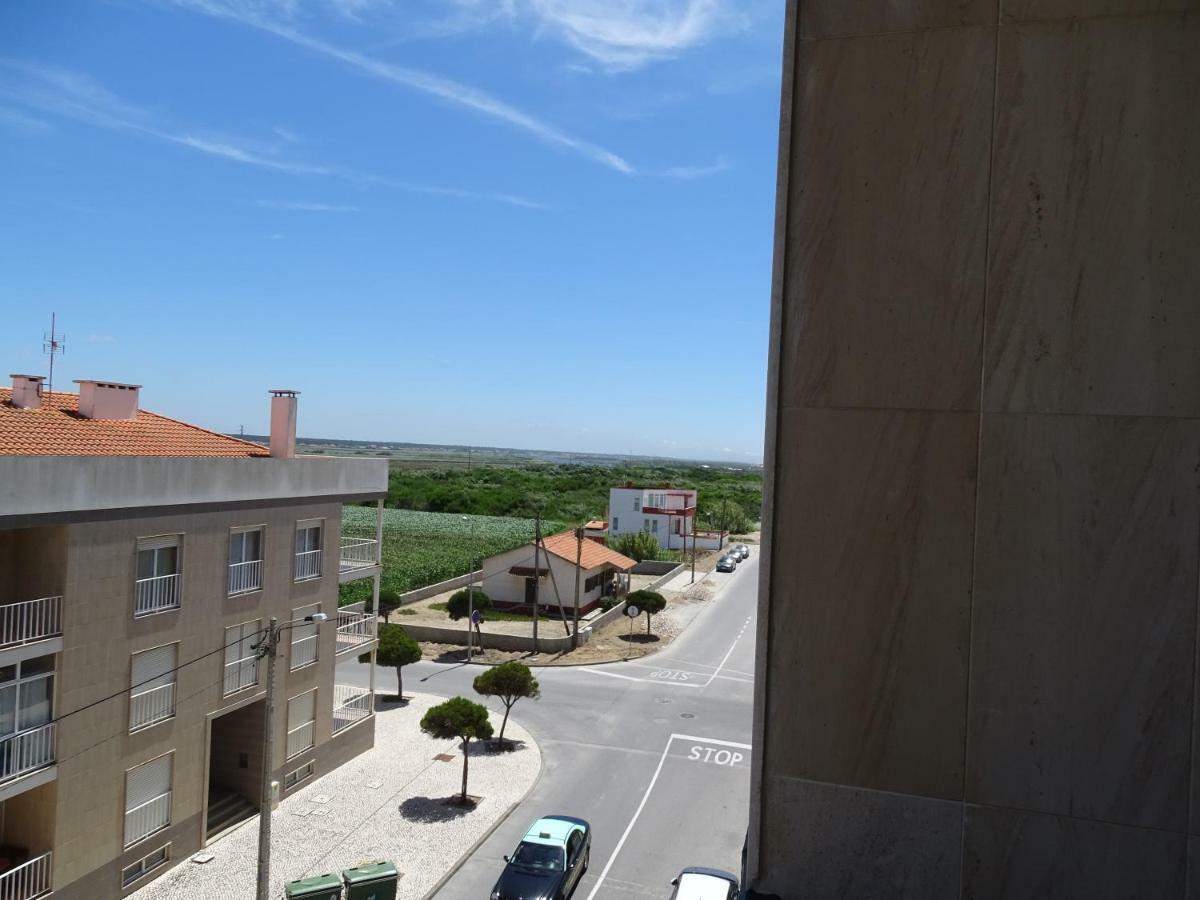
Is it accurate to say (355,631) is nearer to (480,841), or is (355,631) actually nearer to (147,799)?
(480,841)

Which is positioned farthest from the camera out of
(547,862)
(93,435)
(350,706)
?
(350,706)

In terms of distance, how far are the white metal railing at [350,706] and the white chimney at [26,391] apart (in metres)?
8.54

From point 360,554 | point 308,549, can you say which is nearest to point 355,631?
point 360,554

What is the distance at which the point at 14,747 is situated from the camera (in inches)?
422

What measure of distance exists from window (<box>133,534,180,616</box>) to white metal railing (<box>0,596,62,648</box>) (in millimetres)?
1250

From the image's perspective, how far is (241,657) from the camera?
14.9 m

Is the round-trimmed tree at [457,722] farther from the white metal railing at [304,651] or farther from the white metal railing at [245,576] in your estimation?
the white metal railing at [245,576]

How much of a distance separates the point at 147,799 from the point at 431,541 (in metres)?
47.0

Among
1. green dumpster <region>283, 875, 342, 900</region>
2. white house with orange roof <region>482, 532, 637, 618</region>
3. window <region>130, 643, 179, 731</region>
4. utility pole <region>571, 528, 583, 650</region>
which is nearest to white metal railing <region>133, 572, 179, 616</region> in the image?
window <region>130, 643, 179, 731</region>

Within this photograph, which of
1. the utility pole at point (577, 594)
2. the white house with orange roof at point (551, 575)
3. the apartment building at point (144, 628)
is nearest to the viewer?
the apartment building at point (144, 628)

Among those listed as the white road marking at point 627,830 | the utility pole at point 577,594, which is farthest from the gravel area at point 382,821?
the utility pole at point 577,594

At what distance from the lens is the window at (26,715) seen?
10672 millimetres

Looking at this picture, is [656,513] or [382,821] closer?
[382,821]

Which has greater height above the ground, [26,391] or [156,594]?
[26,391]
